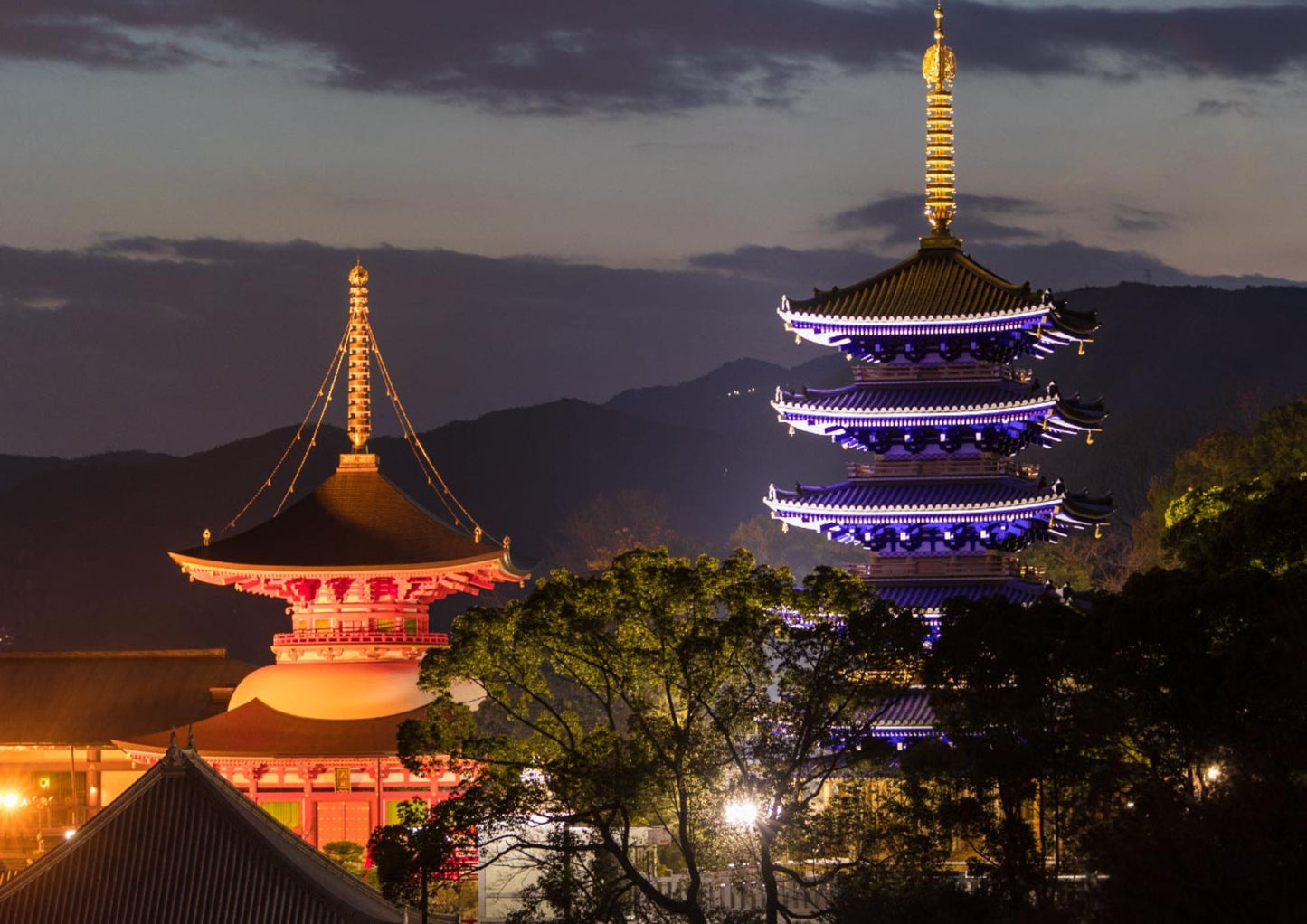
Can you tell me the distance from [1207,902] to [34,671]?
40.2 metres

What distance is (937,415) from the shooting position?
45.4m

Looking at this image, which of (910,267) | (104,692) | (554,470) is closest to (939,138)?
(910,267)

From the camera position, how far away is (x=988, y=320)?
45.0m

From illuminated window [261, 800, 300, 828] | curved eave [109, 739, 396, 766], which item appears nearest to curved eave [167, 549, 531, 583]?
curved eave [109, 739, 396, 766]

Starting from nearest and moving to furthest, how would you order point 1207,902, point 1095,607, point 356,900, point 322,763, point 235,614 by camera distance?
point 1207,902, point 1095,607, point 356,900, point 322,763, point 235,614

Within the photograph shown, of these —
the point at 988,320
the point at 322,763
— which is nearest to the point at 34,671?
the point at 322,763

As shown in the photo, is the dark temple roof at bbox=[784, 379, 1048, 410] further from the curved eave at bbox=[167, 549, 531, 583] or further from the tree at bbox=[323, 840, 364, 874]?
the tree at bbox=[323, 840, 364, 874]

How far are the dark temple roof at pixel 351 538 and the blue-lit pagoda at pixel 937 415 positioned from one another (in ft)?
39.6

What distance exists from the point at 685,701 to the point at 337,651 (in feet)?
67.5

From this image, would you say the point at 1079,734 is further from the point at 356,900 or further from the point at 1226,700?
the point at 356,900

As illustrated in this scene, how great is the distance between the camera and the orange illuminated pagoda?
5425 cm

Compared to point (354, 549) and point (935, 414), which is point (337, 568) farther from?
point (935, 414)

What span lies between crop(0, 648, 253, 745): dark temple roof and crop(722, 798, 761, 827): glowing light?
26316mm

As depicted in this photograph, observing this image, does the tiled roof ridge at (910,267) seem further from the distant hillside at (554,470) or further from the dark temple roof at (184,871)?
the distant hillside at (554,470)
